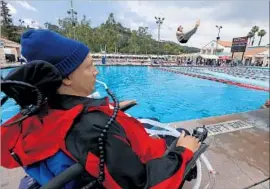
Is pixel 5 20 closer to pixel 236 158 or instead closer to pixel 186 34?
pixel 236 158

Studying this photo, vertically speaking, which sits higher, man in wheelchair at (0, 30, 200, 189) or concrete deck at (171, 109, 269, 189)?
man in wheelchair at (0, 30, 200, 189)

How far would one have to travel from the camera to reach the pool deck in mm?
1659

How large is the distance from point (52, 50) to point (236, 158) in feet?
7.12

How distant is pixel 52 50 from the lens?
Answer: 692 millimetres

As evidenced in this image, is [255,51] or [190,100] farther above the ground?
[255,51]

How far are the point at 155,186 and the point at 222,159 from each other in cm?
165

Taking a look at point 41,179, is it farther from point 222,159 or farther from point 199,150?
point 222,159

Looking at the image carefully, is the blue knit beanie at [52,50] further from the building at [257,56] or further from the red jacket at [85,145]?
the building at [257,56]

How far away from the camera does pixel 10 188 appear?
1.48m

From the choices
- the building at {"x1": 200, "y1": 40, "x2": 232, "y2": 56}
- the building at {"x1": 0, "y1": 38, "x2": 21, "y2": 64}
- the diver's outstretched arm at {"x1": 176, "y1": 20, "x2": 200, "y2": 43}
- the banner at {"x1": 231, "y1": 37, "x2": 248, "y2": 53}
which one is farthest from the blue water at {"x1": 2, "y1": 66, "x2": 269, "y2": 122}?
the building at {"x1": 200, "y1": 40, "x2": 232, "y2": 56}

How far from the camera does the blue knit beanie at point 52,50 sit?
0.69 metres

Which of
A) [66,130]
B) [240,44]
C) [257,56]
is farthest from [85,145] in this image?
[257,56]

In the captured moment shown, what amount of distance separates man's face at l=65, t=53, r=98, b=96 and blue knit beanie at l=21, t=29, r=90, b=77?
26 millimetres

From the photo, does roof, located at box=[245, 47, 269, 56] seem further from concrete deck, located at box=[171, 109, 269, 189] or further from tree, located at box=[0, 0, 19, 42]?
tree, located at box=[0, 0, 19, 42]
